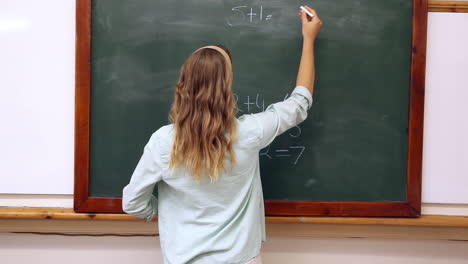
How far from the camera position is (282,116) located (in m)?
1.48

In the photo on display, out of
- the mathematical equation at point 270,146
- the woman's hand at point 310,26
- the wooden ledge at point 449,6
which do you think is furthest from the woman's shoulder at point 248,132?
the wooden ledge at point 449,6

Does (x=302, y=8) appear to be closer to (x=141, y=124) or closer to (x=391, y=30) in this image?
(x=391, y=30)

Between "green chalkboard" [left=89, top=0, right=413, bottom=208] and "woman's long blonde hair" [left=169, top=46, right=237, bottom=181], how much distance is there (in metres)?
0.47

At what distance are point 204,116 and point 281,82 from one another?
0.60 m

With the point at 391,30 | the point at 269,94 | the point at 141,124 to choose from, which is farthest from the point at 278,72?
the point at 141,124

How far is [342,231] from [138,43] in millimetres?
1229

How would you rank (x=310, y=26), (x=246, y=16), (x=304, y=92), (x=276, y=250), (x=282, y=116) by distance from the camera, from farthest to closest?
(x=276, y=250) → (x=246, y=16) → (x=310, y=26) → (x=304, y=92) → (x=282, y=116)

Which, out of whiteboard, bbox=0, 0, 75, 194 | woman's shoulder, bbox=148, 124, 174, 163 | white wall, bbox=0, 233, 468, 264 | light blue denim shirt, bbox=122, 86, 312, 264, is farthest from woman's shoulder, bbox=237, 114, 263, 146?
whiteboard, bbox=0, 0, 75, 194

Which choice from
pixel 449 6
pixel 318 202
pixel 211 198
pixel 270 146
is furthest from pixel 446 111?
pixel 211 198

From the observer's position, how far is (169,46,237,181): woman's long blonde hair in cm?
134

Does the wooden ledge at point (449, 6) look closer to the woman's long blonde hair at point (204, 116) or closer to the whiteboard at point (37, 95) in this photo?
the woman's long blonde hair at point (204, 116)

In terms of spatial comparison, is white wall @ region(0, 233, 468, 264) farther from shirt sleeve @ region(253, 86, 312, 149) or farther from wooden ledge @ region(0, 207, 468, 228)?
shirt sleeve @ region(253, 86, 312, 149)

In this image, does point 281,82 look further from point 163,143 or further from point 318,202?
point 163,143

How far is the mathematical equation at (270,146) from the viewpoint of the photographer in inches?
71.8
